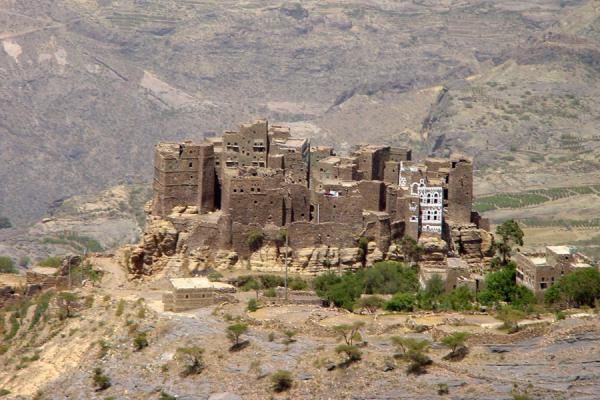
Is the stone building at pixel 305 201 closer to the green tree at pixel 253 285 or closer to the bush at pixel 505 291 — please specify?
the green tree at pixel 253 285

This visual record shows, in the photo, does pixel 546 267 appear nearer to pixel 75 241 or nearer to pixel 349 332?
pixel 349 332

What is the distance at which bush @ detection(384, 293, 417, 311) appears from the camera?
278 ft

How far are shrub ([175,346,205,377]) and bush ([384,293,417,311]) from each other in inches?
417

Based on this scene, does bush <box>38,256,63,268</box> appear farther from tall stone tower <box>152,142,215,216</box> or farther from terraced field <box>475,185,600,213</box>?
terraced field <box>475,185,600,213</box>

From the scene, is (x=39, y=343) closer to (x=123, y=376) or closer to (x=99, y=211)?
(x=123, y=376)

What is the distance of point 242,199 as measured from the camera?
95500 millimetres

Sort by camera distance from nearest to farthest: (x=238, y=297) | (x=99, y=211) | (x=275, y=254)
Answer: (x=238, y=297) < (x=275, y=254) < (x=99, y=211)

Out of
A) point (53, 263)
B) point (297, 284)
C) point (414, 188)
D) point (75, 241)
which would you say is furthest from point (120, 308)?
point (75, 241)

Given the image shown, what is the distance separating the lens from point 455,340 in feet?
248

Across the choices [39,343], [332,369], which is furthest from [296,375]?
[39,343]

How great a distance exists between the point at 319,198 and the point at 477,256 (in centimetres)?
1033

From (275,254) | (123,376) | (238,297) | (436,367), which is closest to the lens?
(436,367)

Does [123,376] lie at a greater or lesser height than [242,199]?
lesser

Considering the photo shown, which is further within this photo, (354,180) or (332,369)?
(354,180)
